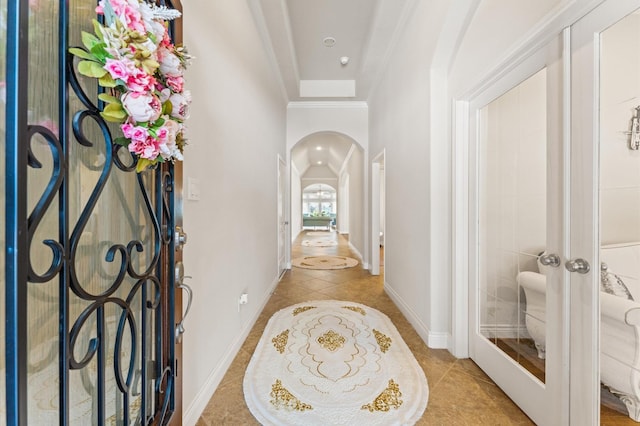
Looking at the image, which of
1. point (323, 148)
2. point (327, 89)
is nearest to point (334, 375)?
point (327, 89)

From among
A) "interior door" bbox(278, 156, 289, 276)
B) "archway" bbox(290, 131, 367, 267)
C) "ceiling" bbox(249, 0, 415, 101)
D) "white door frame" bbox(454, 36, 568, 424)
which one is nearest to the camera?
"white door frame" bbox(454, 36, 568, 424)

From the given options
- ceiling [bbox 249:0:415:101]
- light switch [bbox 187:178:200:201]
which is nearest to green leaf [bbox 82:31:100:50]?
light switch [bbox 187:178:200:201]

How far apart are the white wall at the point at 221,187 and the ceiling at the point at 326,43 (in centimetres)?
31

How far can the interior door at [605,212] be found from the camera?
1040 millimetres

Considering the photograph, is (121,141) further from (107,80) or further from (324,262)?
(324,262)

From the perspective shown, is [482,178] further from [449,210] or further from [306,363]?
[306,363]

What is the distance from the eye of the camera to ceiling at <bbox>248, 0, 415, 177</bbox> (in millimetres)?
2805

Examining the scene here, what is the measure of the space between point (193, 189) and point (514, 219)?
185cm

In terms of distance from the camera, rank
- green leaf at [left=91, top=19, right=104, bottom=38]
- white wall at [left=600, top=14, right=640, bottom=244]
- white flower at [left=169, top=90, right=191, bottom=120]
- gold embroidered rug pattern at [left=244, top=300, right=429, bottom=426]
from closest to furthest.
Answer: green leaf at [left=91, top=19, right=104, bottom=38] → white flower at [left=169, top=90, right=191, bottom=120] → white wall at [left=600, top=14, right=640, bottom=244] → gold embroidered rug pattern at [left=244, top=300, right=429, bottom=426]

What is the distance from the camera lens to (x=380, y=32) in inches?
121

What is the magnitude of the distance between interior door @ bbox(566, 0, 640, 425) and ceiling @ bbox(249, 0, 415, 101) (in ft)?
6.56

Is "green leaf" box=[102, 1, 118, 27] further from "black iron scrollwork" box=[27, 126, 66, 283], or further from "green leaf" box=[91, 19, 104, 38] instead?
"black iron scrollwork" box=[27, 126, 66, 283]

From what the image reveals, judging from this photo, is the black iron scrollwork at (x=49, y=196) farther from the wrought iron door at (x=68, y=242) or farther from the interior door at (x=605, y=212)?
the interior door at (x=605, y=212)

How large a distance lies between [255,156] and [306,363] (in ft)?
6.28
